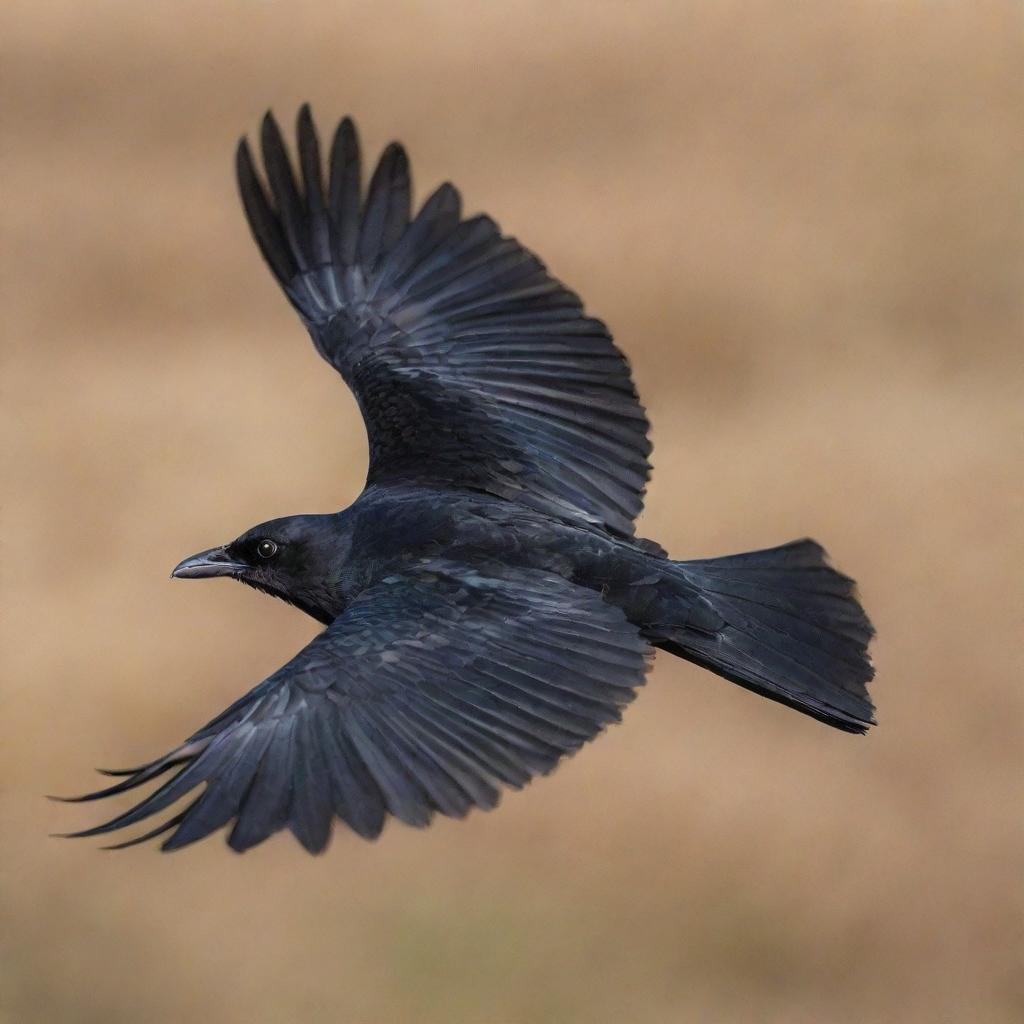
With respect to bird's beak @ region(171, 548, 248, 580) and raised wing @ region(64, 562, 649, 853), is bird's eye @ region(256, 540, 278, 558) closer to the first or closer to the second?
bird's beak @ region(171, 548, 248, 580)

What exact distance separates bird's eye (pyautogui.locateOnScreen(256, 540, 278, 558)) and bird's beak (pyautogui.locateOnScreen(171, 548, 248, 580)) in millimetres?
112

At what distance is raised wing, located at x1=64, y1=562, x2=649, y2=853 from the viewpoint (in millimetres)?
5527

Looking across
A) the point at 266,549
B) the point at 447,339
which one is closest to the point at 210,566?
the point at 266,549

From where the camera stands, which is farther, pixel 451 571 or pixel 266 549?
pixel 266 549

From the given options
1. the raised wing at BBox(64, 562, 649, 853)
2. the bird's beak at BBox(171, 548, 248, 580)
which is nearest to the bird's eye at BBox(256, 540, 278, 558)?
the bird's beak at BBox(171, 548, 248, 580)

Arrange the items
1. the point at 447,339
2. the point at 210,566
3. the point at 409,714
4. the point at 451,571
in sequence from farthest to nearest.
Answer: the point at 447,339
the point at 210,566
the point at 451,571
the point at 409,714

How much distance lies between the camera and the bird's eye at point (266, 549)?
6.91 metres

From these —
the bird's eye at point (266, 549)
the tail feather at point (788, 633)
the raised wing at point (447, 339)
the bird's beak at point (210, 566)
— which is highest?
the raised wing at point (447, 339)

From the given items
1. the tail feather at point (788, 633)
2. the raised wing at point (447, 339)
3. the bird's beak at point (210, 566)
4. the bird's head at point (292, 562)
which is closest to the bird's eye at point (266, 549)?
the bird's head at point (292, 562)

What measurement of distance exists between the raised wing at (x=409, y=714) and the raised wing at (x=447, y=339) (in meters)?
0.84

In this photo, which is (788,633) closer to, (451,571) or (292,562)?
(451,571)

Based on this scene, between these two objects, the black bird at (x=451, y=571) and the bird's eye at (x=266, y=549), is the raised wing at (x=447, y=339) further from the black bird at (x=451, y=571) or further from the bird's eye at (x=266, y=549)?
the bird's eye at (x=266, y=549)

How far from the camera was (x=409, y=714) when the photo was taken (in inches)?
230

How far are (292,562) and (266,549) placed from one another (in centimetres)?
12
